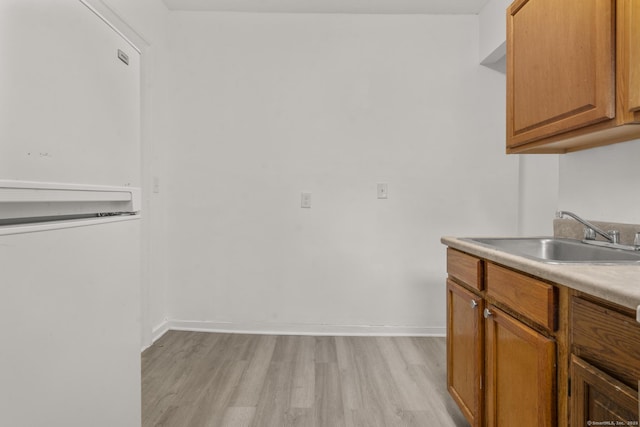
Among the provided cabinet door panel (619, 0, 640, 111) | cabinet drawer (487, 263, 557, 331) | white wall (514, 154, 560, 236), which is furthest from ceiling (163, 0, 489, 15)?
cabinet drawer (487, 263, 557, 331)

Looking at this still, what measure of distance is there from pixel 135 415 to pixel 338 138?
2.26 meters

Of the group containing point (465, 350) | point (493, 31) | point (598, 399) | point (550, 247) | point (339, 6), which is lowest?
point (465, 350)

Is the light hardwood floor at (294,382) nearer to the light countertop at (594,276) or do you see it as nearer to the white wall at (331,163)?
the white wall at (331,163)

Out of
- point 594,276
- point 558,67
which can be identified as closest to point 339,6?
point 558,67

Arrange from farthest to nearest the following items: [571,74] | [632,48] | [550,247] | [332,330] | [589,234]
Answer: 1. [332,330]
2. [550,247]
3. [589,234]
4. [571,74]
5. [632,48]

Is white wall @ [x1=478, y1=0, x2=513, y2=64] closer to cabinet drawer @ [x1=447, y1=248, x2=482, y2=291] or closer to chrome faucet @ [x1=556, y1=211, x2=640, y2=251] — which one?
chrome faucet @ [x1=556, y1=211, x2=640, y2=251]

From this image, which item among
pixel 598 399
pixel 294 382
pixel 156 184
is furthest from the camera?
pixel 156 184

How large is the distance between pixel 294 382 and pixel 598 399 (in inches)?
60.9

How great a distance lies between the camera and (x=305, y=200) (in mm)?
2885

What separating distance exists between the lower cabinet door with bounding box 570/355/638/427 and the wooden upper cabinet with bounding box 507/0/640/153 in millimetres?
788

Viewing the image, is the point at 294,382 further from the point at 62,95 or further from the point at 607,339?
the point at 62,95

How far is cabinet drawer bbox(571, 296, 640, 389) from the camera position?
75 cm

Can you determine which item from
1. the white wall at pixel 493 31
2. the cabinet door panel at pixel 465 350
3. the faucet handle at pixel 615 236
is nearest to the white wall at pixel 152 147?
the cabinet door panel at pixel 465 350

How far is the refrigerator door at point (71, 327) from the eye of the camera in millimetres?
603
